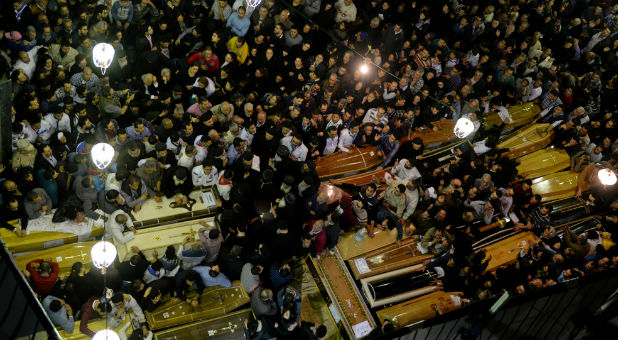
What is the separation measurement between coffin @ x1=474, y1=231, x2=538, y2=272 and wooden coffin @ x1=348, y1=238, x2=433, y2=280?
127 cm

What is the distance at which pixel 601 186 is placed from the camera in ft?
34.4

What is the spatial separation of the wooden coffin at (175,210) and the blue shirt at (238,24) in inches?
150

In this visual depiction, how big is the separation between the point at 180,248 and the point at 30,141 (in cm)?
314

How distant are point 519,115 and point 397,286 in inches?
227

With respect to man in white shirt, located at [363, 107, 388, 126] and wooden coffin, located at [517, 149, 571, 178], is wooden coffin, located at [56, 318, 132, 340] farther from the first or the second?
wooden coffin, located at [517, 149, 571, 178]

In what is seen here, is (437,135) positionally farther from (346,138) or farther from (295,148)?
(295,148)

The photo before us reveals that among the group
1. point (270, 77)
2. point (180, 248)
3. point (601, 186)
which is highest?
point (270, 77)

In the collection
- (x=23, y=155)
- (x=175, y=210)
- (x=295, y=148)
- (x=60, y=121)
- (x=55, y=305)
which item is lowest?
(x=55, y=305)

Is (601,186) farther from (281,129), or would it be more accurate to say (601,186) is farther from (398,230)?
(281,129)

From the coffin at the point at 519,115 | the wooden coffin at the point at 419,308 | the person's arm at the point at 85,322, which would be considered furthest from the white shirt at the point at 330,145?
the person's arm at the point at 85,322

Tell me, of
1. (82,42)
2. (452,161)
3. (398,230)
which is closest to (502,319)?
(398,230)

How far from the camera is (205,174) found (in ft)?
27.3

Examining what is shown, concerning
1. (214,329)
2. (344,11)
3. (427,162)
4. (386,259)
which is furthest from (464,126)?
(214,329)

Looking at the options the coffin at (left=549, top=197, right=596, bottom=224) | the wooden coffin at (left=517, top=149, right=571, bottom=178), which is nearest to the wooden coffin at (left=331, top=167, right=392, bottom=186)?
the wooden coffin at (left=517, top=149, right=571, bottom=178)
